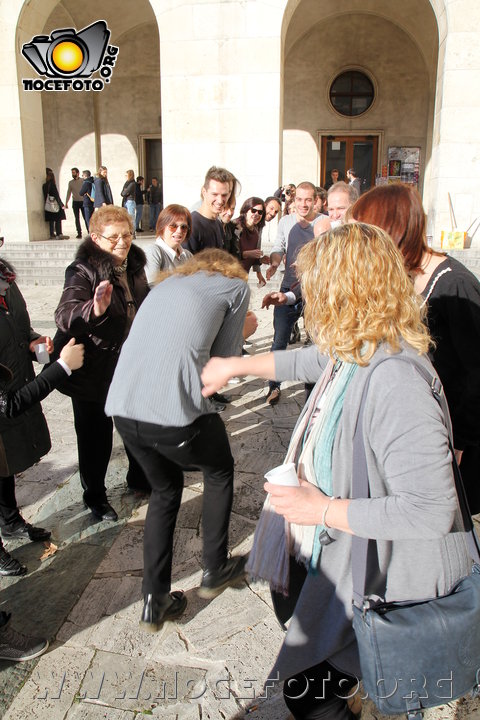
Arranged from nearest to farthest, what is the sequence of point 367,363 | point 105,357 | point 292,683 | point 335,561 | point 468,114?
1. point 367,363
2. point 335,561
3. point 292,683
4. point 105,357
5. point 468,114

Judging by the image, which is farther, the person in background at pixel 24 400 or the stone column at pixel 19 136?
the stone column at pixel 19 136

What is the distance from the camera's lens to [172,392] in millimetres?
2082

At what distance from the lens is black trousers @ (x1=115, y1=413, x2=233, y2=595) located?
2156 mm

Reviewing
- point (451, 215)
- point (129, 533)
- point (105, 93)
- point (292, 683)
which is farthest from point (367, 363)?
point (105, 93)

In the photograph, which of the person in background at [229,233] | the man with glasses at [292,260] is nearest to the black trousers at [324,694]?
the man with glasses at [292,260]

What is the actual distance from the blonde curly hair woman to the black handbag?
0.13 ft

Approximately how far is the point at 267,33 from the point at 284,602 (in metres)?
12.0

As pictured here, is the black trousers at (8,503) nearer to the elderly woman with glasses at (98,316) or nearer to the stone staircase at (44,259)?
the elderly woman with glasses at (98,316)

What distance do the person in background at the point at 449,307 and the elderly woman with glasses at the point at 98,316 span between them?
1.46 meters

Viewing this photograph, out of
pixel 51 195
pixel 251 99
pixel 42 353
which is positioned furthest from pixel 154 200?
pixel 42 353

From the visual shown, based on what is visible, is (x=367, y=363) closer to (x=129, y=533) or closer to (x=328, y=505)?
(x=328, y=505)

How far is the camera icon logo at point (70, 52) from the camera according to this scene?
13090 mm

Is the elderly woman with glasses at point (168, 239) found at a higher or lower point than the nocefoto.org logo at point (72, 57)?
lower

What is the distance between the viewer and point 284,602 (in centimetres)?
178
